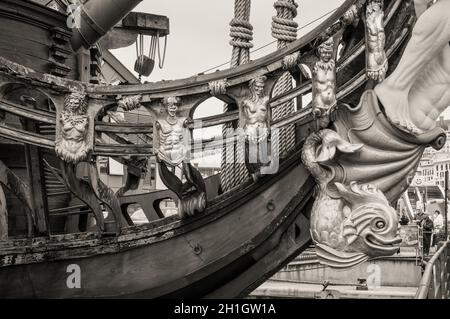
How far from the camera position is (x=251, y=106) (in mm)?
3592

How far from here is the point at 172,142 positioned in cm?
368

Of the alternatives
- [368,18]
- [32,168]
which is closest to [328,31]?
[368,18]

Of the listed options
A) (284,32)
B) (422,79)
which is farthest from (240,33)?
(422,79)

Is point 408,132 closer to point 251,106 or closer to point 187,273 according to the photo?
point 251,106

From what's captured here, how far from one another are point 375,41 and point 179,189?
1402mm

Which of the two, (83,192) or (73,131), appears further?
(83,192)

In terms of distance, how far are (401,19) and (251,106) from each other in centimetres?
106

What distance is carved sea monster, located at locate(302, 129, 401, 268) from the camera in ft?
11.1

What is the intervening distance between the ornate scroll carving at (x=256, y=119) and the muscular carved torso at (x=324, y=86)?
29 centimetres

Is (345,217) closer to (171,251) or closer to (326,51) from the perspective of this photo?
(326,51)

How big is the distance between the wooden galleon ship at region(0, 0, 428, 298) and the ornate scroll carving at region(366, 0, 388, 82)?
0.08 meters

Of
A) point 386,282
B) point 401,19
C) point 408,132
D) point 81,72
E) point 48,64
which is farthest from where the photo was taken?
point 386,282

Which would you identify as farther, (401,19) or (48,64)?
(48,64)

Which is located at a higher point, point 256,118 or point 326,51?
point 326,51
